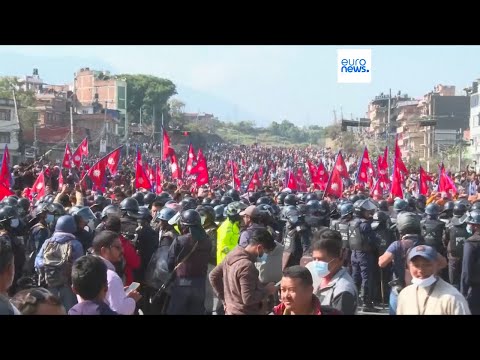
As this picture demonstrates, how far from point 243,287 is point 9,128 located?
54.4 meters

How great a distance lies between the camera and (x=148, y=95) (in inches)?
3546

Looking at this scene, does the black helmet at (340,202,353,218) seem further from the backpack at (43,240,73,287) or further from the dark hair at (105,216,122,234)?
the backpack at (43,240,73,287)

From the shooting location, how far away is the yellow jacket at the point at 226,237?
9.48m

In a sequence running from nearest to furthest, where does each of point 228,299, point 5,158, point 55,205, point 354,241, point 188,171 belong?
point 228,299, point 55,205, point 354,241, point 5,158, point 188,171

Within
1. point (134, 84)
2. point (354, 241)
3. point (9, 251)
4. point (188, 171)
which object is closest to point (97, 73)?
point (134, 84)

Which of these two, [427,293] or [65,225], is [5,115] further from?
[427,293]

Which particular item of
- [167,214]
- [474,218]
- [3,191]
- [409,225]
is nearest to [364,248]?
[409,225]

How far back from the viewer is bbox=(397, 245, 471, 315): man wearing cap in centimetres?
481

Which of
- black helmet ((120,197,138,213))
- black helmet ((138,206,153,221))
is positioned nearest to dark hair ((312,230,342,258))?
black helmet ((138,206,153,221))

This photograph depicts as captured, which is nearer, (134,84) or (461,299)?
(461,299)

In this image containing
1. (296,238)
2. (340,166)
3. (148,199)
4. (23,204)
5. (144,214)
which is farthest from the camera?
(340,166)

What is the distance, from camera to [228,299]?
6.19 meters
